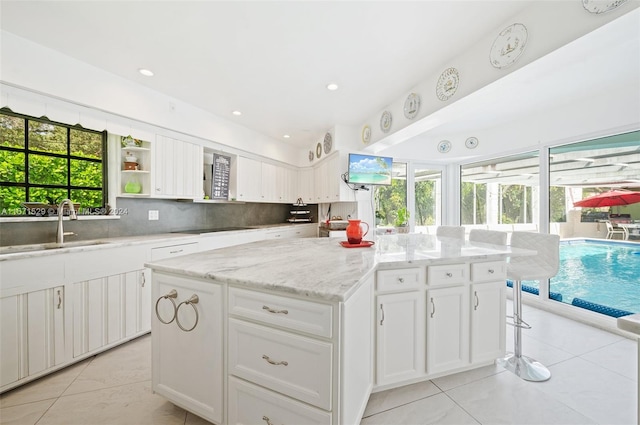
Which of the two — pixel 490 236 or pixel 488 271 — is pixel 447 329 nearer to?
pixel 488 271

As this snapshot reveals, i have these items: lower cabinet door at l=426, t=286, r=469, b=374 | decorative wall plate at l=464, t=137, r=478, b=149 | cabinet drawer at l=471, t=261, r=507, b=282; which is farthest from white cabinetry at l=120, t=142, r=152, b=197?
decorative wall plate at l=464, t=137, r=478, b=149

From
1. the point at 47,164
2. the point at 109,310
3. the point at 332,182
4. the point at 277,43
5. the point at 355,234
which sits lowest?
the point at 109,310

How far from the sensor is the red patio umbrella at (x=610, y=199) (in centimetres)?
281

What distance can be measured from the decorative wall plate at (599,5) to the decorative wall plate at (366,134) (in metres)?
2.69

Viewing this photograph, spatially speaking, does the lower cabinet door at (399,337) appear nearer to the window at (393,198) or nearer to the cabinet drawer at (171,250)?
the cabinet drawer at (171,250)

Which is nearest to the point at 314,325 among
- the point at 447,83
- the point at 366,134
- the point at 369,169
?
the point at 447,83

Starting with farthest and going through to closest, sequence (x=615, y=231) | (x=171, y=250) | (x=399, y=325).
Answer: (x=615, y=231), (x=171, y=250), (x=399, y=325)

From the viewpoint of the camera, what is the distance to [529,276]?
2107mm

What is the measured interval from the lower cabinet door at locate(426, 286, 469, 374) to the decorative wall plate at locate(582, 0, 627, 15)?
1.77 m

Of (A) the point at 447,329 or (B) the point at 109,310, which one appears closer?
(A) the point at 447,329

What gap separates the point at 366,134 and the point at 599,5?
9.31 feet

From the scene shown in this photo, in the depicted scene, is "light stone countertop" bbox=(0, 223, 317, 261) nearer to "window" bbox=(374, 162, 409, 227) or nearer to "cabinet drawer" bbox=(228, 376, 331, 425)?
"cabinet drawer" bbox=(228, 376, 331, 425)

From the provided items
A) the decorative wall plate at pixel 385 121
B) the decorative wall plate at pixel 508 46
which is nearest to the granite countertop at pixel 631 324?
the decorative wall plate at pixel 508 46

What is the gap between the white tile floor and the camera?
61.3 inches
